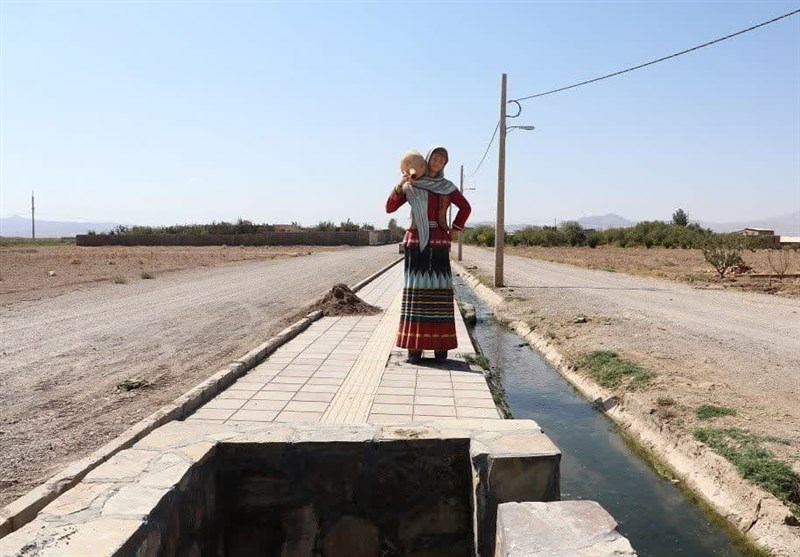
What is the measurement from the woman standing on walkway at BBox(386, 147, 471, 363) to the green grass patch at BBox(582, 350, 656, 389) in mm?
2155

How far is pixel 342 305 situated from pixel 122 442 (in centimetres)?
787

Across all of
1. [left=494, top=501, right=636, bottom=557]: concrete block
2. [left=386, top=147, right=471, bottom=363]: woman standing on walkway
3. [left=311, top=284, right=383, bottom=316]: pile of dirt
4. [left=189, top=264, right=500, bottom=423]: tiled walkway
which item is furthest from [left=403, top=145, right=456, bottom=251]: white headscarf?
[left=311, top=284, right=383, bottom=316]: pile of dirt

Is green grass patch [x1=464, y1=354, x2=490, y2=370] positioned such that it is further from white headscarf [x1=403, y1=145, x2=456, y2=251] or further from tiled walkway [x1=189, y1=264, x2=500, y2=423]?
white headscarf [x1=403, y1=145, x2=456, y2=251]

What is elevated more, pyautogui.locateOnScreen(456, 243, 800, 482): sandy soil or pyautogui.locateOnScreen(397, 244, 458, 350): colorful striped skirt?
pyautogui.locateOnScreen(397, 244, 458, 350): colorful striped skirt

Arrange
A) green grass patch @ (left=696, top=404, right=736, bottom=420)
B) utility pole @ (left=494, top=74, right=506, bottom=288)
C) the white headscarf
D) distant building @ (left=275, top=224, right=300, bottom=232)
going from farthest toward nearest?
distant building @ (left=275, top=224, right=300, bottom=232) < utility pole @ (left=494, top=74, right=506, bottom=288) < the white headscarf < green grass patch @ (left=696, top=404, right=736, bottom=420)

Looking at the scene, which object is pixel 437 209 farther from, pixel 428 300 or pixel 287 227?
pixel 287 227

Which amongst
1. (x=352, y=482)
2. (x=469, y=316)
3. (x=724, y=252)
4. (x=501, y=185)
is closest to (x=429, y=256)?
(x=352, y=482)

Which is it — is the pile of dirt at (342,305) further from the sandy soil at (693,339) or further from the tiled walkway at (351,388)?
the sandy soil at (693,339)

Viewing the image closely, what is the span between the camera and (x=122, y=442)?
15.9ft

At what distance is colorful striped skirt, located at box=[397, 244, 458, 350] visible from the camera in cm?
739

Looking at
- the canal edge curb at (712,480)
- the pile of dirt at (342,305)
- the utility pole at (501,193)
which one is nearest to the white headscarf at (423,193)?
the canal edge curb at (712,480)

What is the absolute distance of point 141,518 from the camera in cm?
295

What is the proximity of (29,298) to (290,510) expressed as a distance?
13934 mm

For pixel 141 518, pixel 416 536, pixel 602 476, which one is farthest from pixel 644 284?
pixel 141 518
